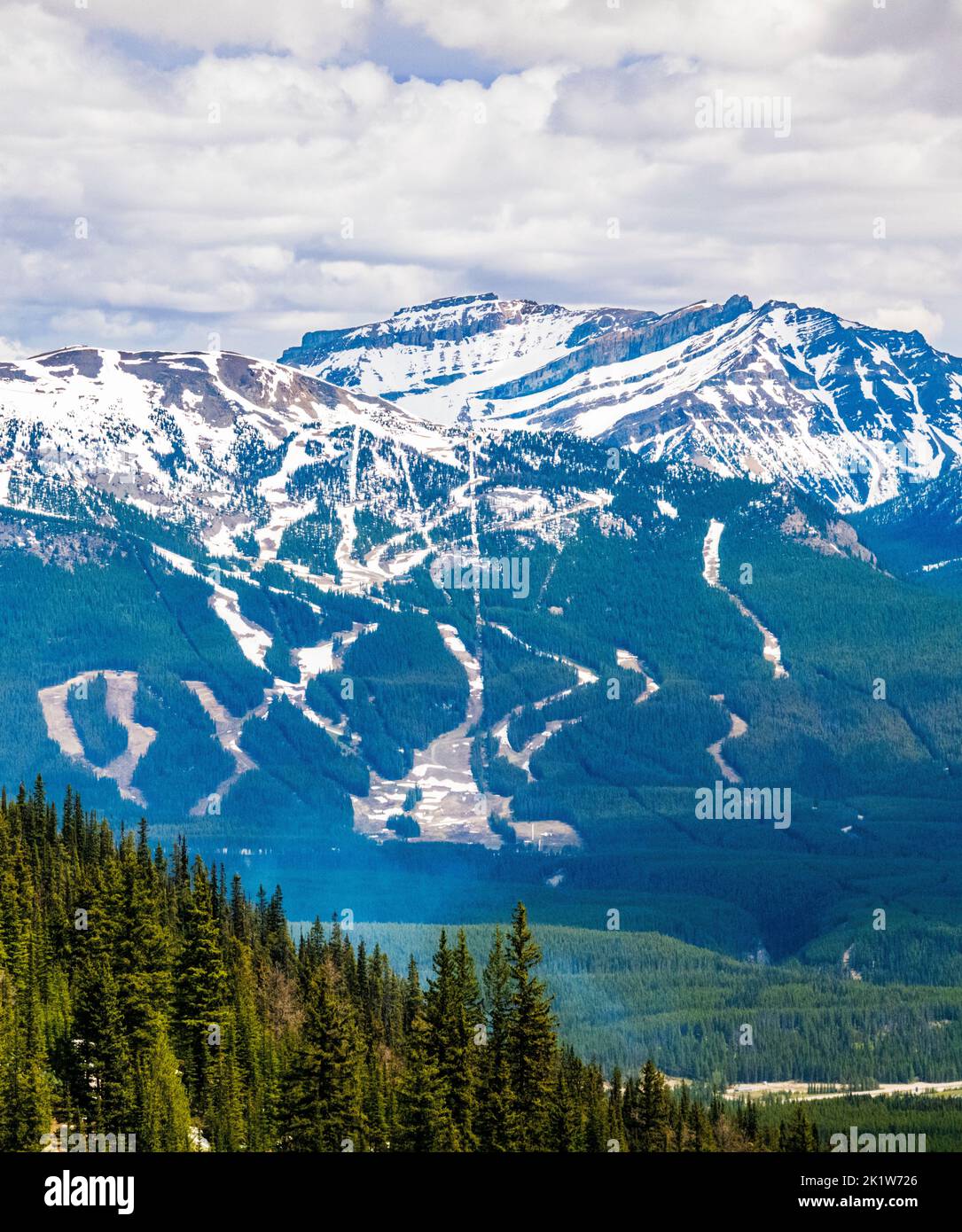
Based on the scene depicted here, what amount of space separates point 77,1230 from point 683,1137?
289 ft

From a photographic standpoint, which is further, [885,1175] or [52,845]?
[52,845]

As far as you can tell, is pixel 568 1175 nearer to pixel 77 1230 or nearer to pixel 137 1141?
pixel 77 1230

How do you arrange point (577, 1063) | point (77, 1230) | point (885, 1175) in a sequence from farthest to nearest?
point (577, 1063), point (885, 1175), point (77, 1230)

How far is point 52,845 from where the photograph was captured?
178875 mm

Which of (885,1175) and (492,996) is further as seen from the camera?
(492,996)

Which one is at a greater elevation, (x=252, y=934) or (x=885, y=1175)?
(x=252, y=934)

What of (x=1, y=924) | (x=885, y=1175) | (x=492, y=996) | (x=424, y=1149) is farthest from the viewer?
(x=1, y=924)

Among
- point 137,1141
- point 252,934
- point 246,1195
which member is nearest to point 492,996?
point 137,1141

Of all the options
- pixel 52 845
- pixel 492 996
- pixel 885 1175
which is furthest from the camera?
pixel 52 845

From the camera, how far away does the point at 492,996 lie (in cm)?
11700

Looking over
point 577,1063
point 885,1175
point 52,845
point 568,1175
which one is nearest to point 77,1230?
point 568,1175

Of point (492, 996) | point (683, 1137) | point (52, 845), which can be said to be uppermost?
point (52, 845)

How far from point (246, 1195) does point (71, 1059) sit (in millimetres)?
51117

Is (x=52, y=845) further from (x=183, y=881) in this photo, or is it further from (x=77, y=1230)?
(x=77, y=1230)
